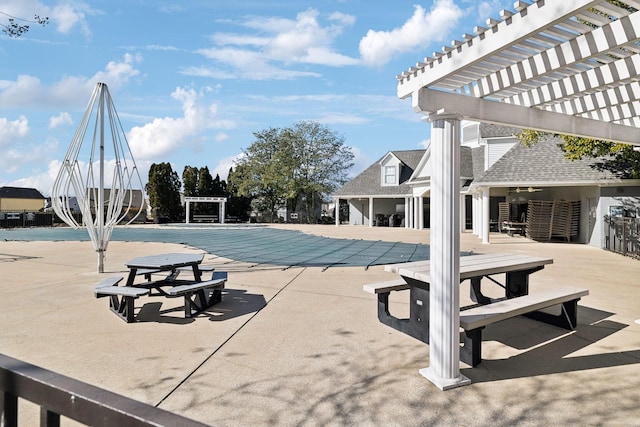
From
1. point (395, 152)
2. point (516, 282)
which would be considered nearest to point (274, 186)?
point (395, 152)

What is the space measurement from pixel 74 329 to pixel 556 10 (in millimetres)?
5357

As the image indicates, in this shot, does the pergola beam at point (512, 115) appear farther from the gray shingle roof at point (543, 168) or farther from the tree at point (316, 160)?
the tree at point (316, 160)

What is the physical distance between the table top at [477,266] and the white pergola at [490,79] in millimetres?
511

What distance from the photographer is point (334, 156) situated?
38.3 metres

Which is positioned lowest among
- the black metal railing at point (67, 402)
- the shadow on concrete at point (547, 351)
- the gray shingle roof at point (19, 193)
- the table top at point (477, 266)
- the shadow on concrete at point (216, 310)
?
the shadow on concrete at point (547, 351)

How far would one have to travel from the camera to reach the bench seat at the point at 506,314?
11.1 feet

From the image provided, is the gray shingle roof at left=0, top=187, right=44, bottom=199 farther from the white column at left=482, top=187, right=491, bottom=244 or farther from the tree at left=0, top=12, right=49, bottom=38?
the white column at left=482, top=187, right=491, bottom=244

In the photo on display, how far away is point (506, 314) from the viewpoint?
11.7ft

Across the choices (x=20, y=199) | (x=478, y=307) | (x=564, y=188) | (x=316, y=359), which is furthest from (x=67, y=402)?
(x=20, y=199)

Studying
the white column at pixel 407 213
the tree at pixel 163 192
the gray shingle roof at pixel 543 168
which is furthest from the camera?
the tree at pixel 163 192

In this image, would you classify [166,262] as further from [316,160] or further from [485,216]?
[316,160]

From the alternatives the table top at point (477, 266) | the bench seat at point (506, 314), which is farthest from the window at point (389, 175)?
the bench seat at point (506, 314)

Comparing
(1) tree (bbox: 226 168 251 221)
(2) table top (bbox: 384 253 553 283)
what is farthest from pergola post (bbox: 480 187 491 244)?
(1) tree (bbox: 226 168 251 221)

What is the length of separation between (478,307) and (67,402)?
396cm
